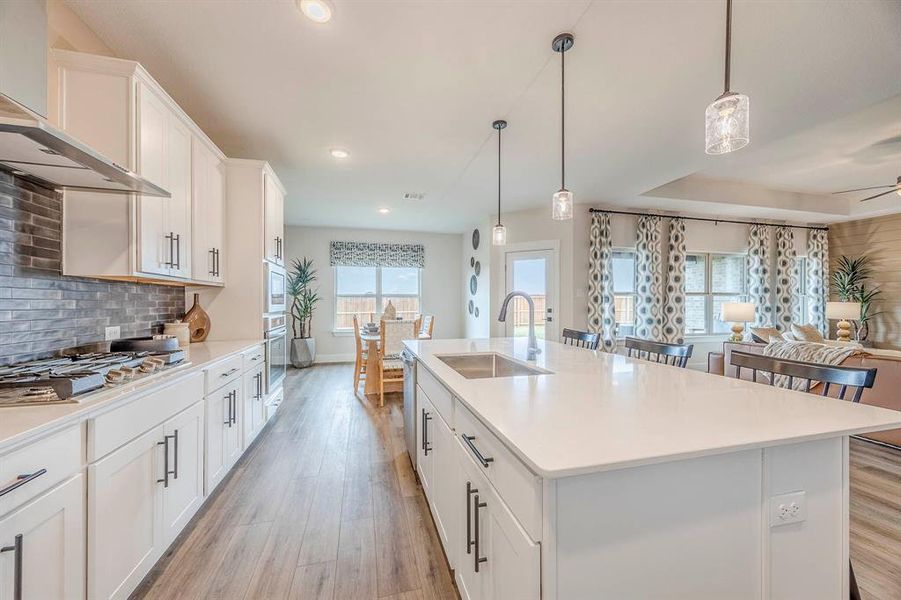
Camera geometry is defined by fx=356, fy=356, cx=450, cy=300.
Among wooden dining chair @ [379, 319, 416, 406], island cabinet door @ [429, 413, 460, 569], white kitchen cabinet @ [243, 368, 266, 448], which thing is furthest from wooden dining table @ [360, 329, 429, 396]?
island cabinet door @ [429, 413, 460, 569]

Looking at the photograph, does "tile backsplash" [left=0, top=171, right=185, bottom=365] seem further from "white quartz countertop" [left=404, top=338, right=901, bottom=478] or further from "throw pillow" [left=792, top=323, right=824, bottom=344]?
"throw pillow" [left=792, top=323, right=824, bottom=344]

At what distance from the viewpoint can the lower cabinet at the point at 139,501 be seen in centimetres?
122

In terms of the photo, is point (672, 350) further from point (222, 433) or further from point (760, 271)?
point (760, 271)

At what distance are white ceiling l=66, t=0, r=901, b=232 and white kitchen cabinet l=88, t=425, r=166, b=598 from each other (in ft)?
6.69

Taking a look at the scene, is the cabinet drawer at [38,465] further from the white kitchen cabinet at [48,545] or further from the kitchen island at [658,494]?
the kitchen island at [658,494]

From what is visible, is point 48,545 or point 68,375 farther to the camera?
point 68,375

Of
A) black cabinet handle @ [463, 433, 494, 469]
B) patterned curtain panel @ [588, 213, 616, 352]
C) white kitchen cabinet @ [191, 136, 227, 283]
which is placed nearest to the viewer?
black cabinet handle @ [463, 433, 494, 469]

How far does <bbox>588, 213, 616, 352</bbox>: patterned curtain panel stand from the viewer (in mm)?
5254

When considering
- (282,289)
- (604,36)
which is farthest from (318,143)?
(604,36)

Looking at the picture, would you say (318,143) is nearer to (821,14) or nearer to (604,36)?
(604,36)

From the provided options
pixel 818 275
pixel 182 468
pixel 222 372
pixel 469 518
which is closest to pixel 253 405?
pixel 222 372

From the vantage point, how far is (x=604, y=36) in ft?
6.25

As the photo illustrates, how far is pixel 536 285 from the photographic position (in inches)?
219

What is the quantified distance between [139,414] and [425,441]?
133cm
